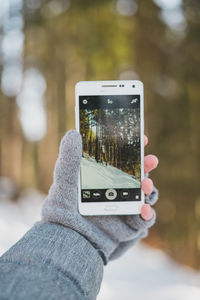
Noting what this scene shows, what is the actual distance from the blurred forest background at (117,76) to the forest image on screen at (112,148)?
5.23 feet

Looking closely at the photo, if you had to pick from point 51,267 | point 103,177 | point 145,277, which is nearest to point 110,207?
point 103,177

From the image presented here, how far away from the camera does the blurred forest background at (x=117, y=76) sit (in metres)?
2.52

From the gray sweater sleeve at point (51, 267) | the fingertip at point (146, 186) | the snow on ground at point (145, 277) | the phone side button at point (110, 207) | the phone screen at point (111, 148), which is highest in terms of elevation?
the phone screen at point (111, 148)

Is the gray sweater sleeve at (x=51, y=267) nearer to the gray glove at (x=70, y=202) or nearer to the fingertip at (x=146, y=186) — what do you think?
the gray glove at (x=70, y=202)

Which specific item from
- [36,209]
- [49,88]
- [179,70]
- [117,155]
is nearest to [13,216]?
[36,209]

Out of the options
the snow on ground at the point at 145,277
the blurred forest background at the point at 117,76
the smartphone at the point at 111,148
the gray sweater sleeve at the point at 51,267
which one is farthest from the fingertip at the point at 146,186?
the blurred forest background at the point at 117,76

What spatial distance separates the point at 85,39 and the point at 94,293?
334cm

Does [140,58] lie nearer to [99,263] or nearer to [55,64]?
[55,64]

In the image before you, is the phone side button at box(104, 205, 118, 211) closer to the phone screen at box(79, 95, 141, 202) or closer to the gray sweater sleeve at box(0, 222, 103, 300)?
the phone screen at box(79, 95, 141, 202)

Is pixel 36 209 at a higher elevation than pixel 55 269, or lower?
lower

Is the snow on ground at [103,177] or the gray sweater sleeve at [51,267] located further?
the snow on ground at [103,177]

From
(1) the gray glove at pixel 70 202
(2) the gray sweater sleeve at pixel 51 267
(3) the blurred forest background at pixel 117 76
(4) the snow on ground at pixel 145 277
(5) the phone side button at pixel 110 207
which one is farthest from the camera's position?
(3) the blurred forest background at pixel 117 76

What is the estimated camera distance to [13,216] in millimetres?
3965

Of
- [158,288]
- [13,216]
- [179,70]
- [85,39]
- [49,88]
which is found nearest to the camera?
[158,288]
